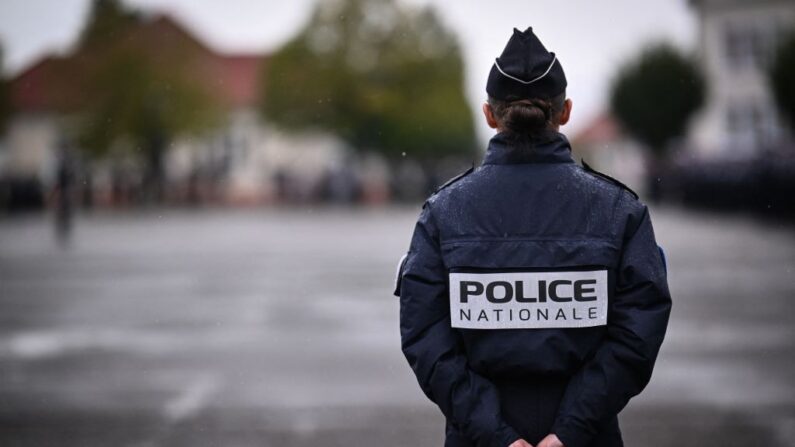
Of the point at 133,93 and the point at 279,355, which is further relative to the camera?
the point at 133,93

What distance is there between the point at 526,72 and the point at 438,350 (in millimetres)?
705

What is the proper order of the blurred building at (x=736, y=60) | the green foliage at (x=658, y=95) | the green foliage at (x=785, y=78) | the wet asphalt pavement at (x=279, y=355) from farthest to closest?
1. the green foliage at (x=658, y=95)
2. the blurred building at (x=736, y=60)
3. the green foliage at (x=785, y=78)
4. the wet asphalt pavement at (x=279, y=355)

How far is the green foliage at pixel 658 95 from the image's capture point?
50.0m

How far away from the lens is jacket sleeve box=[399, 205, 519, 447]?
2658 millimetres

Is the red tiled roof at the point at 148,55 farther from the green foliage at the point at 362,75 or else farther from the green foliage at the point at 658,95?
the green foliage at the point at 658,95

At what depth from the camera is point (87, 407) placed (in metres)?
6.79

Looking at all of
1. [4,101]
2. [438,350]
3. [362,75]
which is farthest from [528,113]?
[362,75]

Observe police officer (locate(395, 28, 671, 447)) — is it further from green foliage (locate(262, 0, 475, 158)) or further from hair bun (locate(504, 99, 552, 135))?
green foliage (locate(262, 0, 475, 158))

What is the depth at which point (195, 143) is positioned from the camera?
164 feet

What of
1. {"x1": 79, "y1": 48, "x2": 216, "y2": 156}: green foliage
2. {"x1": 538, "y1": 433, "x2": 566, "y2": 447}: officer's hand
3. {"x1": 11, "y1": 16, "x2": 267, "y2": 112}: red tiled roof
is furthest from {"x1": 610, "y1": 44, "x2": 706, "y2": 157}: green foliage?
{"x1": 538, "y1": 433, "x2": 566, "y2": 447}: officer's hand

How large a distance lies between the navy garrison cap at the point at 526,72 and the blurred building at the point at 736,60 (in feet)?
155

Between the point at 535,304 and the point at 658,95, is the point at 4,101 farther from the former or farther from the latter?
the point at 535,304

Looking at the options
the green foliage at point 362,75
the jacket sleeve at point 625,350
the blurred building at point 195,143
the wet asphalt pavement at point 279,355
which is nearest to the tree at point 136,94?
the blurred building at point 195,143

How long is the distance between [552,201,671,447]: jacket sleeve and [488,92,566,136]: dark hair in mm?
311
